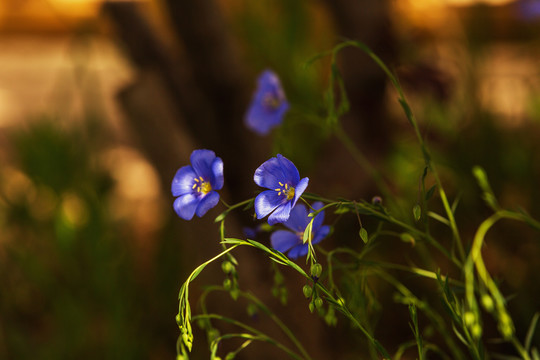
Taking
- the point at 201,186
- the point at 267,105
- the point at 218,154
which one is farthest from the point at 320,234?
the point at 218,154

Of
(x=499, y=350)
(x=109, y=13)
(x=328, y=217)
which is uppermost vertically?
(x=109, y=13)

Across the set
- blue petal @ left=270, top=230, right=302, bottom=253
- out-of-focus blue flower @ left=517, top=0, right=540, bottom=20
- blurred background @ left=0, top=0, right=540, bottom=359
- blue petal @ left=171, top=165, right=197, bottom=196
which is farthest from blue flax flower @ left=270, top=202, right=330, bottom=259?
out-of-focus blue flower @ left=517, top=0, right=540, bottom=20

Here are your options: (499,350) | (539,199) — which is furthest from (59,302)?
(539,199)

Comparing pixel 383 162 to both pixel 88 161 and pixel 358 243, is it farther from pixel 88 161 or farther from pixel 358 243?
pixel 88 161

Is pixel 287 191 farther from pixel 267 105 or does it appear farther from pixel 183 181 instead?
pixel 267 105

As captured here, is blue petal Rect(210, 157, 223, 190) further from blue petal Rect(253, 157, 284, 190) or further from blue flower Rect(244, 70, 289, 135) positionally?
blue flower Rect(244, 70, 289, 135)
